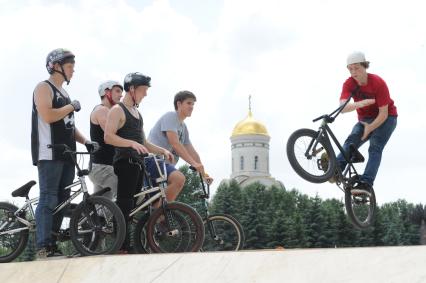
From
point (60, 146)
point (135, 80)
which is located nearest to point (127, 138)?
point (135, 80)

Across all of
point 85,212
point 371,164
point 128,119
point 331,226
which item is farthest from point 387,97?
point 331,226

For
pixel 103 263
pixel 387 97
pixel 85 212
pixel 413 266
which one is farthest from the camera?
pixel 387 97

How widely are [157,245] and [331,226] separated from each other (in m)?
64.7

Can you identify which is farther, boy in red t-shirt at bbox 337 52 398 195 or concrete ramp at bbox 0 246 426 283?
boy in red t-shirt at bbox 337 52 398 195

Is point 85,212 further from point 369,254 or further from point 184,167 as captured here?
point 184,167

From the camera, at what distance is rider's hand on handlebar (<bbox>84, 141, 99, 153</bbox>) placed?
27.6 feet

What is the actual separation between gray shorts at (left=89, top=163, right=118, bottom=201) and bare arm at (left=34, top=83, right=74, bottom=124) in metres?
0.98

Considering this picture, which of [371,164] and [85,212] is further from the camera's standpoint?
[371,164]

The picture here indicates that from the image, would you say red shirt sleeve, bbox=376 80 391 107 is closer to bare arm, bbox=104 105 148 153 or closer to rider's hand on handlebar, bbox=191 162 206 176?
rider's hand on handlebar, bbox=191 162 206 176

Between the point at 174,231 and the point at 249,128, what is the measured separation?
111482 millimetres

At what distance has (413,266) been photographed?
5.36m

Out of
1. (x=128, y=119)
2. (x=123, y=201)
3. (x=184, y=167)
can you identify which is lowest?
(x=123, y=201)

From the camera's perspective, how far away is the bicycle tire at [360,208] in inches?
373

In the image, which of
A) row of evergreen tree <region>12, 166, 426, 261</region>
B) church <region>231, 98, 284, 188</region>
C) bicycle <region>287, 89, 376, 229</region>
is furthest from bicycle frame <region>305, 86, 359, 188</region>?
church <region>231, 98, 284, 188</region>
